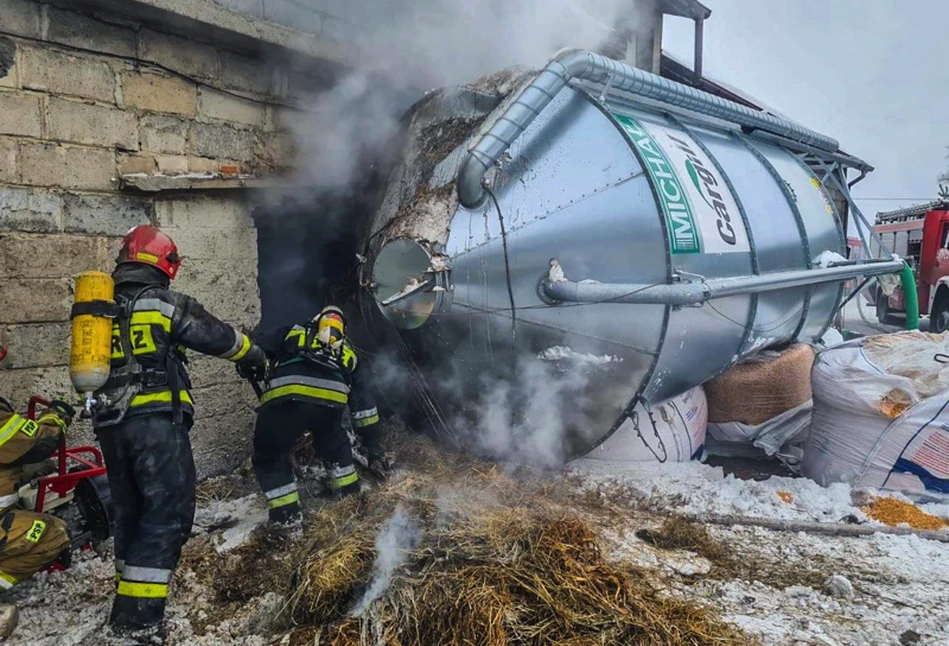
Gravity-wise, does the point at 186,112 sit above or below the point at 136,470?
above

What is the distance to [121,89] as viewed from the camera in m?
3.71

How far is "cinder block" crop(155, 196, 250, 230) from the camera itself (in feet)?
12.8

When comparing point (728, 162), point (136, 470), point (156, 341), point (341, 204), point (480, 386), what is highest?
point (728, 162)

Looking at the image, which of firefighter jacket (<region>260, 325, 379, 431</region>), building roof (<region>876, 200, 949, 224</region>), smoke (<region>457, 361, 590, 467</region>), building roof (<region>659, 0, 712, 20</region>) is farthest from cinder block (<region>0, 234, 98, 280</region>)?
building roof (<region>876, 200, 949, 224</region>)

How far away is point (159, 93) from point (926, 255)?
44.9 feet

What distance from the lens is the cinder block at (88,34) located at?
11.3 ft

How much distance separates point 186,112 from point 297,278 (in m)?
1.50

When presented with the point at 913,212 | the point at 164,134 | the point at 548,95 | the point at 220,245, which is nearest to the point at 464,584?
the point at 548,95

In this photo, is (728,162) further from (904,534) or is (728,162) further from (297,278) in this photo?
(297,278)

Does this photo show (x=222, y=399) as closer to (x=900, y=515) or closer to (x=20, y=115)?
(x=20, y=115)

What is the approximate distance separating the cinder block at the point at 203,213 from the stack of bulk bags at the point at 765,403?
142 inches

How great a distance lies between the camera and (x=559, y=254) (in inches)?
125

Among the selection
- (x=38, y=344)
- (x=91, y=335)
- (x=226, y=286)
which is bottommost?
(x=38, y=344)

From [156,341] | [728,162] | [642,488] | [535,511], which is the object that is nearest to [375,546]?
[535,511]
